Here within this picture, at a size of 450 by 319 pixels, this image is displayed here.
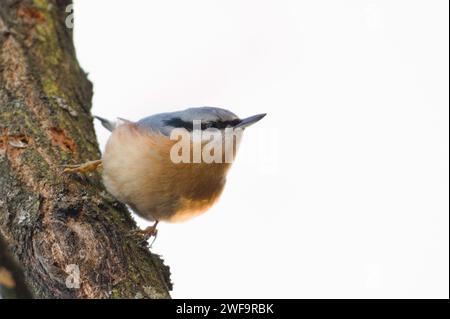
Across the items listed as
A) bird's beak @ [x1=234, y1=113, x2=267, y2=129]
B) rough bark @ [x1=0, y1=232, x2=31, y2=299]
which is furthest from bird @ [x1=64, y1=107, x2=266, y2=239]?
rough bark @ [x1=0, y1=232, x2=31, y2=299]

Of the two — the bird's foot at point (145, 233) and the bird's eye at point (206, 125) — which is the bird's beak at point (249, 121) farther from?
the bird's foot at point (145, 233)

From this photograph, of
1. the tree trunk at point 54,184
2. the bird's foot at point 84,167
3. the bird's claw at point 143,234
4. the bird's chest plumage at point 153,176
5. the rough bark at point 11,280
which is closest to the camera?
the rough bark at point 11,280

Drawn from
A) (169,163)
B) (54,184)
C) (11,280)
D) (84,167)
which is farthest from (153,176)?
(11,280)

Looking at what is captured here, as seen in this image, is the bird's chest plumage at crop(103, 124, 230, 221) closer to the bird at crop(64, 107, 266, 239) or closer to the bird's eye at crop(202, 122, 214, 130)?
the bird at crop(64, 107, 266, 239)

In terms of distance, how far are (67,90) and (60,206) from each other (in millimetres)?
1163

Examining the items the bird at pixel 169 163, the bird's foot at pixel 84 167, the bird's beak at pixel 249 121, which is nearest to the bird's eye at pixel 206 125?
the bird at pixel 169 163

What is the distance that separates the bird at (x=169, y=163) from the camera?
3.45 metres

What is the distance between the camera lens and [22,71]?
3697 mm

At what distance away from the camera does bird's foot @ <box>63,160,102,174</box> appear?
10.6 feet

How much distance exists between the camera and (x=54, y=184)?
10.0ft

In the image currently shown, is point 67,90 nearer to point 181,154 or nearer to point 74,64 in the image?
point 74,64

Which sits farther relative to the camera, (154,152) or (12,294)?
(154,152)
